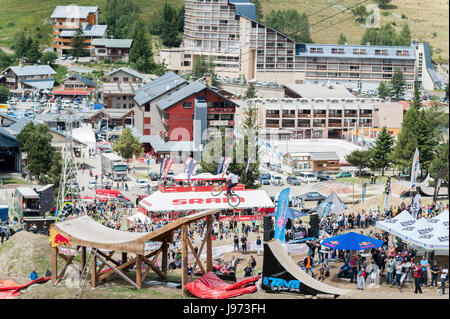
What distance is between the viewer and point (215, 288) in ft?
49.5

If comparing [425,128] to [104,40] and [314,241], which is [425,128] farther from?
[104,40]

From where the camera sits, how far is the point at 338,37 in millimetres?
135625

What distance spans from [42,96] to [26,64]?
1689 centimetres

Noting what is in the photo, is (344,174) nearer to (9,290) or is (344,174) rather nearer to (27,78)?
(9,290)

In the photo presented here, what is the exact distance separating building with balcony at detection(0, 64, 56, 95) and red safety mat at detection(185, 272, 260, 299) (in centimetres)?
6893

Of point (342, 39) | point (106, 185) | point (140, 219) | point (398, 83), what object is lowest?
point (106, 185)

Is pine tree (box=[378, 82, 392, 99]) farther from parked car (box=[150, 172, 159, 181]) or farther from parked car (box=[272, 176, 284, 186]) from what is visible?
parked car (box=[150, 172, 159, 181])

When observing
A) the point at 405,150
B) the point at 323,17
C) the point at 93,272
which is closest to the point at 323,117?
the point at 405,150

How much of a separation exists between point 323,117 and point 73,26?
168ft

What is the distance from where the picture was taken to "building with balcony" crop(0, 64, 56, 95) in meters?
81.6

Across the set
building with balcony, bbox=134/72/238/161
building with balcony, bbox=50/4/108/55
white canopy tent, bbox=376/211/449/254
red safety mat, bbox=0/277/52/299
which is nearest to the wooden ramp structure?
red safety mat, bbox=0/277/52/299

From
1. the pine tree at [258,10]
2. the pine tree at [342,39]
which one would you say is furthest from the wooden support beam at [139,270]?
the pine tree at [258,10]

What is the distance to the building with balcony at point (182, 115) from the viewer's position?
53.2 m

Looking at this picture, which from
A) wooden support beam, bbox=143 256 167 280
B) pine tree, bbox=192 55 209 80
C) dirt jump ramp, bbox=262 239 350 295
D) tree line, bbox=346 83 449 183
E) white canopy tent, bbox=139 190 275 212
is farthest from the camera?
pine tree, bbox=192 55 209 80
